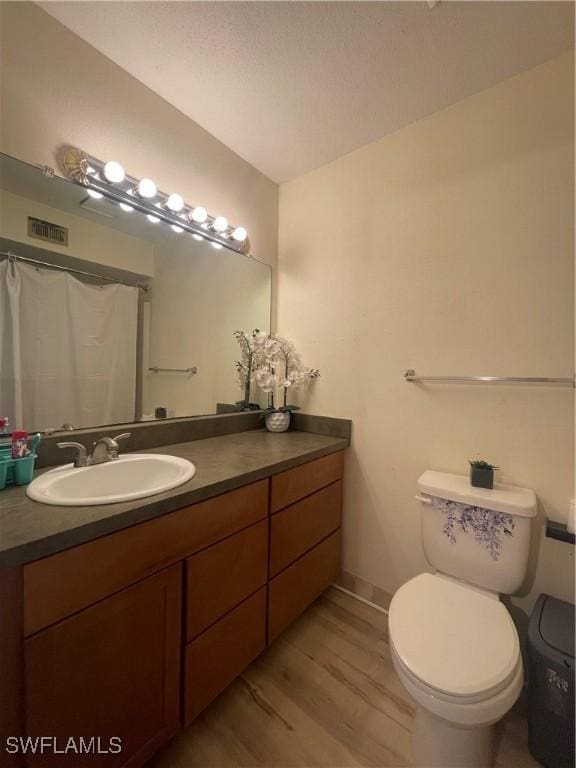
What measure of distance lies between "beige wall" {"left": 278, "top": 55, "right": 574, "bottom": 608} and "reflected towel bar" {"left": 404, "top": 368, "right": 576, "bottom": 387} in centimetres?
3

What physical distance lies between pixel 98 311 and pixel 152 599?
1069 mm

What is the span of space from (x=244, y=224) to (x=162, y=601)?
5.90 ft

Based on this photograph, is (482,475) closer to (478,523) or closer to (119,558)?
(478,523)

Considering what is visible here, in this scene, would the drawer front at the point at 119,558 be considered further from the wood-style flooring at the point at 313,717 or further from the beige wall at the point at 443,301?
the beige wall at the point at 443,301

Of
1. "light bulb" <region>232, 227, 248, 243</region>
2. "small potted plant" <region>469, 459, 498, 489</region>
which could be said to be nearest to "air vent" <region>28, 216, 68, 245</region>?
"light bulb" <region>232, 227, 248, 243</region>

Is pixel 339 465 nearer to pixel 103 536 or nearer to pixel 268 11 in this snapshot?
pixel 103 536

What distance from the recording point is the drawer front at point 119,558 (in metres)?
0.65

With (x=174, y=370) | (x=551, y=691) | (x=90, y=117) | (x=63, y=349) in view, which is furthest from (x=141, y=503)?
(x=90, y=117)

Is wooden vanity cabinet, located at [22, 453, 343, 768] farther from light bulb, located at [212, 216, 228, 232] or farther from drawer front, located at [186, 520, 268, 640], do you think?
light bulb, located at [212, 216, 228, 232]

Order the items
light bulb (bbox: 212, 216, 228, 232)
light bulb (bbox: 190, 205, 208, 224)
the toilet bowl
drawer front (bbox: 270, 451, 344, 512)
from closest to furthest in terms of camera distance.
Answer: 1. the toilet bowl
2. drawer front (bbox: 270, 451, 344, 512)
3. light bulb (bbox: 190, 205, 208, 224)
4. light bulb (bbox: 212, 216, 228, 232)

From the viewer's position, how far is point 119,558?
77 cm

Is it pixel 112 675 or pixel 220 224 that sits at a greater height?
pixel 220 224

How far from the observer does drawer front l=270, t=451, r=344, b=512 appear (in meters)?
1.24

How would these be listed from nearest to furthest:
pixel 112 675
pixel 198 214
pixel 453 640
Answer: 1. pixel 112 675
2. pixel 453 640
3. pixel 198 214
